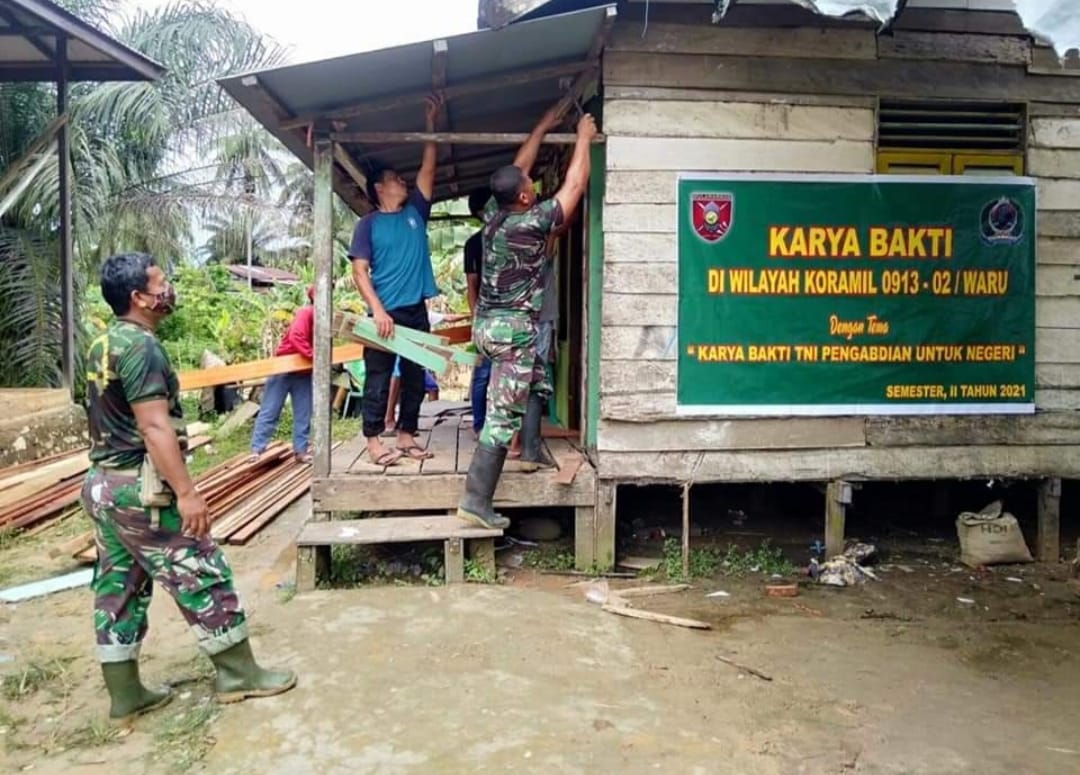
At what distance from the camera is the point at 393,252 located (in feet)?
18.9

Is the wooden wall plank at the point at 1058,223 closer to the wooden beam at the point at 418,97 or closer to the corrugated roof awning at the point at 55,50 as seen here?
the wooden beam at the point at 418,97

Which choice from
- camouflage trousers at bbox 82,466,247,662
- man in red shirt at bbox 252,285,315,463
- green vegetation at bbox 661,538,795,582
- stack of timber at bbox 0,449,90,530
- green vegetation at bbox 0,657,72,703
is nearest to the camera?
camouflage trousers at bbox 82,466,247,662

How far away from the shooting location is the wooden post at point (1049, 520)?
5926mm

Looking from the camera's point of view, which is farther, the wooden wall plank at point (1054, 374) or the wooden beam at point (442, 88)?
the wooden wall plank at point (1054, 374)

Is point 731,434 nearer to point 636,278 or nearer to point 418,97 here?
point 636,278

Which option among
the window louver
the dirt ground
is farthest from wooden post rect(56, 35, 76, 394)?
the window louver

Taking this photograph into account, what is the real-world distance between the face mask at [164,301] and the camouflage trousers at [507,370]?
2098 mm

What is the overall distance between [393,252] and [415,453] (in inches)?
53.5

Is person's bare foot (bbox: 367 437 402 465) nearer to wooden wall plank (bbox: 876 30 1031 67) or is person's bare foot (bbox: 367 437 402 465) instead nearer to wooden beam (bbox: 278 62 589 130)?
wooden beam (bbox: 278 62 589 130)

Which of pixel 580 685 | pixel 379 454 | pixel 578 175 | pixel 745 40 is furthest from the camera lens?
pixel 379 454

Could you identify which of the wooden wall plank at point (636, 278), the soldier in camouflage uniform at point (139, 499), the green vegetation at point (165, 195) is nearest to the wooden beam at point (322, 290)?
the wooden wall plank at point (636, 278)

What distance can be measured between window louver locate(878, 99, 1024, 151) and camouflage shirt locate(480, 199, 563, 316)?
7.66 ft

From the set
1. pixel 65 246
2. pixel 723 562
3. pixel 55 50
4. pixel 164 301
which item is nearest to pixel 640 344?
pixel 723 562

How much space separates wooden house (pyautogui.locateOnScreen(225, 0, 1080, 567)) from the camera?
5.49 metres
